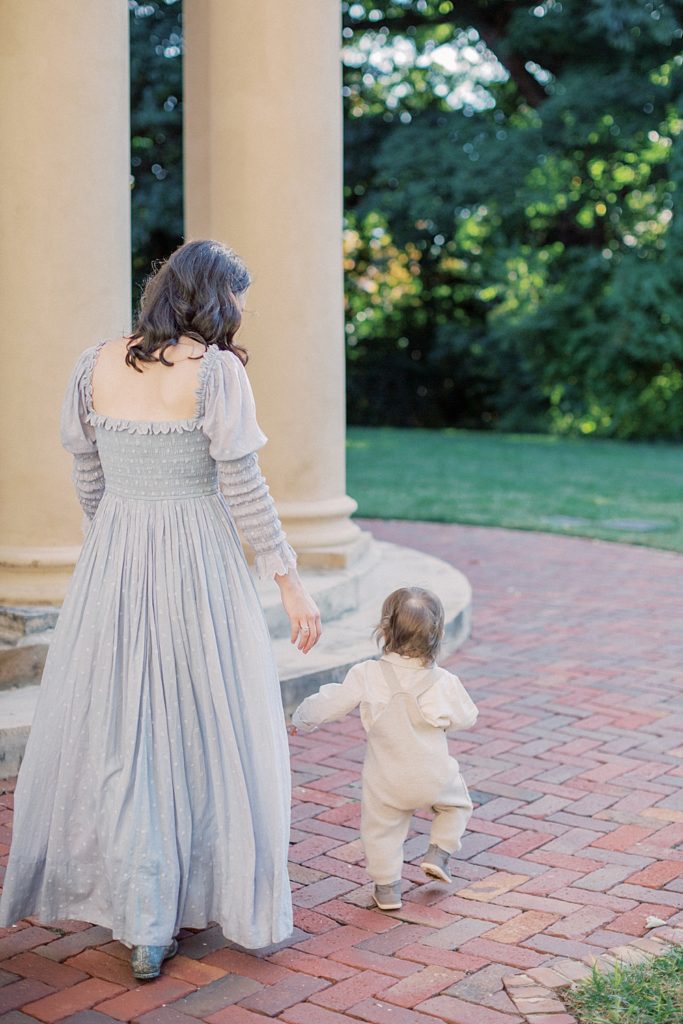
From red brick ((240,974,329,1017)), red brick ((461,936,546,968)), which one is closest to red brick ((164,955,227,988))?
red brick ((240,974,329,1017))

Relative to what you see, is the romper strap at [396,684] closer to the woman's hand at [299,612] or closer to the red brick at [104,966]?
the woman's hand at [299,612]

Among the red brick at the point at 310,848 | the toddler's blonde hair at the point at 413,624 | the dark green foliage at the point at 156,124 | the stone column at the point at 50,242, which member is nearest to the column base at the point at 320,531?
the stone column at the point at 50,242

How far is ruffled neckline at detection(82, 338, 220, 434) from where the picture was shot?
3.13m

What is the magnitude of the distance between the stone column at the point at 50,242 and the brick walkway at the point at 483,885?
1.27 m

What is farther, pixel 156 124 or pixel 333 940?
pixel 156 124

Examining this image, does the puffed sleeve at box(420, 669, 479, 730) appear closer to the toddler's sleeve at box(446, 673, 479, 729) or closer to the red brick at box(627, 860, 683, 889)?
the toddler's sleeve at box(446, 673, 479, 729)

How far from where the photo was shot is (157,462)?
320cm

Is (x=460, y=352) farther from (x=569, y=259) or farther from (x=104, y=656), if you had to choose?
(x=104, y=656)

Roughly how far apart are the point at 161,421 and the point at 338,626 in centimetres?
319

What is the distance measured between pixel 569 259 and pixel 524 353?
1.86m

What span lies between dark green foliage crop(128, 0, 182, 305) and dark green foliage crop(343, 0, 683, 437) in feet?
11.8

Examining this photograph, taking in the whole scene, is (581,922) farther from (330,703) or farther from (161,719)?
(161,719)

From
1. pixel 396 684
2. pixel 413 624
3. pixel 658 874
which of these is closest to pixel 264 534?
pixel 413 624

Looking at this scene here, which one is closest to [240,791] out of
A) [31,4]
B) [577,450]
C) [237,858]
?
[237,858]
